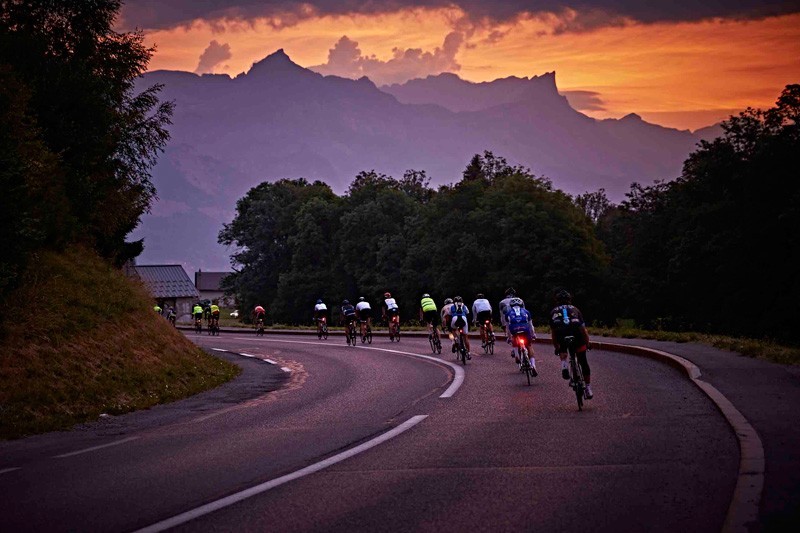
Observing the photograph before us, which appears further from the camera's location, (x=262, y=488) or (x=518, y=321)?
(x=518, y=321)

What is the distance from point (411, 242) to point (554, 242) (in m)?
A: 20.0

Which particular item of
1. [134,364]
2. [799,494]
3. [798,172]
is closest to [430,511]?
[799,494]

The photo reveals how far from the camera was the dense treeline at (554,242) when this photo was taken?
59.2m

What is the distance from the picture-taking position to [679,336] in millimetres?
28109

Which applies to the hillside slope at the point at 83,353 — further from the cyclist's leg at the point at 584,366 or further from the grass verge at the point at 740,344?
the grass verge at the point at 740,344

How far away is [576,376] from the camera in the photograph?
1412 centimetres

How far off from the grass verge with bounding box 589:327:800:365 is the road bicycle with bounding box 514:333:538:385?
15.7ft

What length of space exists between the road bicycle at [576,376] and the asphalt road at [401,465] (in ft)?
0.78

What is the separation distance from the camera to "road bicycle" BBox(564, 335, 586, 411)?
14.0m

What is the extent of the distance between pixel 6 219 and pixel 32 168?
293 centimetres

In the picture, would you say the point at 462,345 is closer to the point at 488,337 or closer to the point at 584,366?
the point at 488,337

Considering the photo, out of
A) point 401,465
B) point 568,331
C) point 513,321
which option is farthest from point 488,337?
point 401,465

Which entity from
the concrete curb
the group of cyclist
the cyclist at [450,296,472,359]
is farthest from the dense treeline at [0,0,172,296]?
the concrete curb

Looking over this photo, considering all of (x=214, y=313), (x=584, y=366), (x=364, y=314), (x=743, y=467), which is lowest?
(x=743, y=467)
